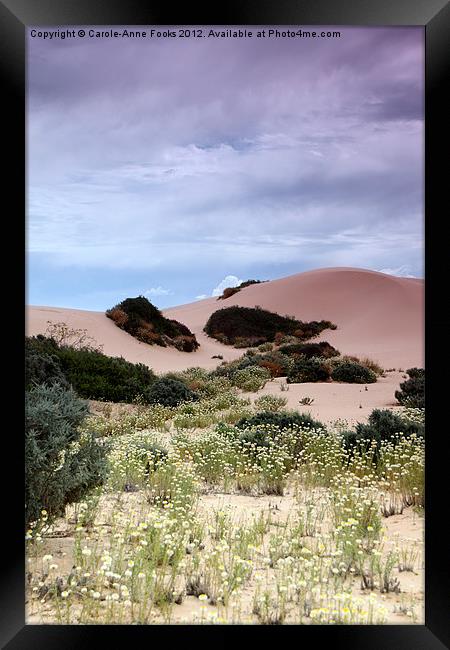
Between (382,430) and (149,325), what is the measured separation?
14.6m

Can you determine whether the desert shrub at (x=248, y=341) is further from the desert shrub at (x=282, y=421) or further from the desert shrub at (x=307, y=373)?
the desert shrub at (x=282, y=421)

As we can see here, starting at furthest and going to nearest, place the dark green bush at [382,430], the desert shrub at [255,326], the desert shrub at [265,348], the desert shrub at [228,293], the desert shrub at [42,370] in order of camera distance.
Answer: the desert shrub at [228,293]
the desert shrub at [255,326]
the desert shrub at [265,348]
the desert shrub at [42,370]
the dark green bush at [382,430]

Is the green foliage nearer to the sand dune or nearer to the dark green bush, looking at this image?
the sand dune

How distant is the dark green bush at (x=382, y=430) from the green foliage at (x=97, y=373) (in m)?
6.25

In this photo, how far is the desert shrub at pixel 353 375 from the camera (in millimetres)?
16031

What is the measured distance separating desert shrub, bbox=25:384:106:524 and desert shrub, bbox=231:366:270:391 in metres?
10.2

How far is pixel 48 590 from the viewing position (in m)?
3.73

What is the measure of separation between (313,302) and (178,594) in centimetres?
2313

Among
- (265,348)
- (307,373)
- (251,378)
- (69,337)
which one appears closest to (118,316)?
(69,337)

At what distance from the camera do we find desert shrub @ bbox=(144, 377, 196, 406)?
1320 cm

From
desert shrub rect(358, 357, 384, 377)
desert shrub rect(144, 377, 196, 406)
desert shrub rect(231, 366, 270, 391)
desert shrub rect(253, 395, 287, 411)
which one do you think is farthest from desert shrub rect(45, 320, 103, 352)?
desert shrub rect(358, 357, 384, 377)

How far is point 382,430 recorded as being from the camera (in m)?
8.55
